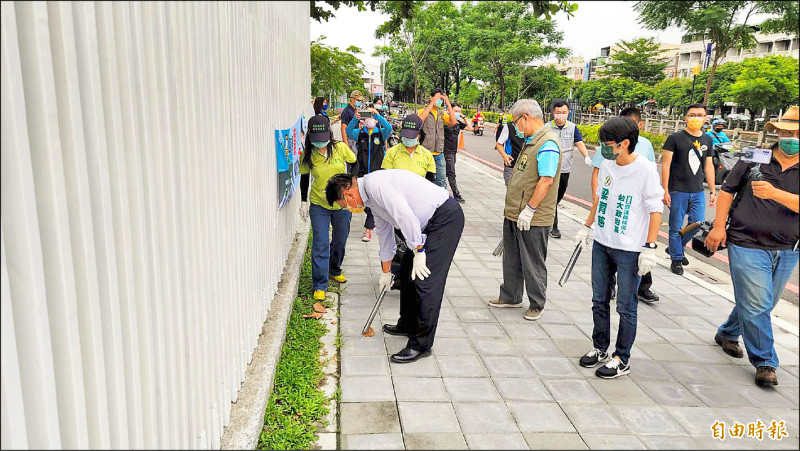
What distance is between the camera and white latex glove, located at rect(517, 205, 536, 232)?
4.70 metres

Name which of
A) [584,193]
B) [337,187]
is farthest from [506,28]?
[584,193]

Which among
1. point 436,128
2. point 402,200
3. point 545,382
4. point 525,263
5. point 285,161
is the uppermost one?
point 436,128

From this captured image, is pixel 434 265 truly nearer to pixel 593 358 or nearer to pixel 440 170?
pixel 593 358

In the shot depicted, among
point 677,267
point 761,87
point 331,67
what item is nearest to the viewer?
point 677,267

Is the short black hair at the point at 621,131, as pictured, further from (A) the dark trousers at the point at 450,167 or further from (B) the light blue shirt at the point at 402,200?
(A) the dark trousers at the point at 450,167

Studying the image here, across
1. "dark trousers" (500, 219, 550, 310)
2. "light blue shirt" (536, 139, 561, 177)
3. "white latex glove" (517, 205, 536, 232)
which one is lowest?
"dark trousers" (500, 219, 550, 310)

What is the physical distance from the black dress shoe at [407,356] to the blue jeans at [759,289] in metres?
2.22

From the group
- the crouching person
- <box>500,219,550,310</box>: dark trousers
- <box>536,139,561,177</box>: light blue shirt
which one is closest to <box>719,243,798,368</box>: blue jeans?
<box>536,139,561,177</box>: light blue shirt

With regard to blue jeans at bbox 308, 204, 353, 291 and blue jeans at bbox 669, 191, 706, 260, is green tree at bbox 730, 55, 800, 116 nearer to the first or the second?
blue jeans at bbox 669, 191, 706, 260

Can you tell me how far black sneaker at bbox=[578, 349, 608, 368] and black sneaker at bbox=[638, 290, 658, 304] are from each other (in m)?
1.62

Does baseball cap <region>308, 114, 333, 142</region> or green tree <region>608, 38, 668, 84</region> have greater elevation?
green tree <region>608, 38, 668, 84</region>

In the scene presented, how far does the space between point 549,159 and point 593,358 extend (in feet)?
5.28

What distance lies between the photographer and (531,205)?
470 centimetres

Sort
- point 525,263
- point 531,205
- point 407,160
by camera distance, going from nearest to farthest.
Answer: point 531,205 → point 525,263 → point 407,160
